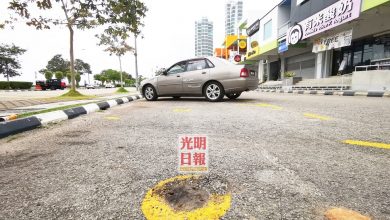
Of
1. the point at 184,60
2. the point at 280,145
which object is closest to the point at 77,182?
the point at 280,145

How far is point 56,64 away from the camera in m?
91.2

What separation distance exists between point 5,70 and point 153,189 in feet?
256

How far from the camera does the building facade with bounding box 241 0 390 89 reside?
13.4 meters

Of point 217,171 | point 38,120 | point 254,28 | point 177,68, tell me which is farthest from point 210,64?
point 254,28

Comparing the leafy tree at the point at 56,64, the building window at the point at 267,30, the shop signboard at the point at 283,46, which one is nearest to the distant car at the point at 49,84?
the building window at the point at 267,30

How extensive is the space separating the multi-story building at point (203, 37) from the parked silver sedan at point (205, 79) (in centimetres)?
12977

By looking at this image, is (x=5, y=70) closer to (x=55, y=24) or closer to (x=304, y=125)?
(x=55, y=24)

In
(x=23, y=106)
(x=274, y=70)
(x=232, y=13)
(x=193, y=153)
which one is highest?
(x=232, y=13)

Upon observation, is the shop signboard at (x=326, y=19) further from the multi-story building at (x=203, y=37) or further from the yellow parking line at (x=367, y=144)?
the multi-story building at (x=203, y=37)

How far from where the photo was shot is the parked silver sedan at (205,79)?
6949 mm

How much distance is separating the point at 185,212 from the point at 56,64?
106061 millimetres

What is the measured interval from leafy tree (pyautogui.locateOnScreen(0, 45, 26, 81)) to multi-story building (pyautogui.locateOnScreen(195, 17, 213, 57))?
89212 mm

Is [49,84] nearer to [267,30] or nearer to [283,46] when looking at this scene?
[267,30]

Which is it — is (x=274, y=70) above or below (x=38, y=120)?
above
